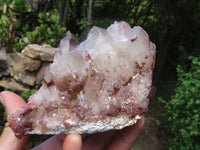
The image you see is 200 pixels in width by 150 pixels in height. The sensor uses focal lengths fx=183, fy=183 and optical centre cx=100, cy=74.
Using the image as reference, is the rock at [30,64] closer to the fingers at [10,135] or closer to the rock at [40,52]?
the rock at [40,52]

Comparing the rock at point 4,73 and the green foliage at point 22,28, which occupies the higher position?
the green foliage at point 22,28

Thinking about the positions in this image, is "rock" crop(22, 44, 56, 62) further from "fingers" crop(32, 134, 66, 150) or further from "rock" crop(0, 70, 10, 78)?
"fingers" crop(32, 134, 66, 150)

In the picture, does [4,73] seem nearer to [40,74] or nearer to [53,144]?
[40,74]

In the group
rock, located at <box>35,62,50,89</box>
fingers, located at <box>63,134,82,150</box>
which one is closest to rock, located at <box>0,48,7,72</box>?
rock, located at <box>35,62,50,89</box>

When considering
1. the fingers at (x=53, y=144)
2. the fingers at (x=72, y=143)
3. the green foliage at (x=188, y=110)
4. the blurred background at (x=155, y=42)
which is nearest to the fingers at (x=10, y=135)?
the fingers at (x=53, y=144)

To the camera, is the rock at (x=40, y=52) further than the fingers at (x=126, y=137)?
Yes

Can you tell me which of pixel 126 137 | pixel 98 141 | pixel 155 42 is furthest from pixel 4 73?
pixel 155 42
